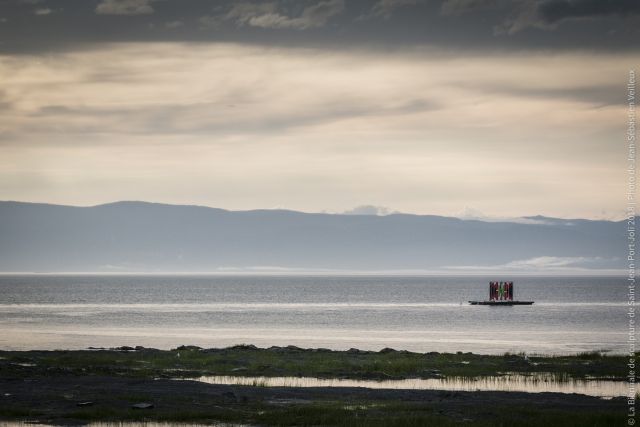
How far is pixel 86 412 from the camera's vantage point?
42.4 meters

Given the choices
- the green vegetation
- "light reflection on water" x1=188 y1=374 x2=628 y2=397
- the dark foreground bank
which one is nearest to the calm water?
the green vegetation

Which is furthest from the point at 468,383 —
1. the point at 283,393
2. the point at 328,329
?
the point at 328,329

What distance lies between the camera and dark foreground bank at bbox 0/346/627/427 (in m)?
41.9

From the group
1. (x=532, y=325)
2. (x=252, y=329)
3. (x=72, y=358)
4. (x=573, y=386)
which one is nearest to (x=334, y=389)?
(x=573, y=386)

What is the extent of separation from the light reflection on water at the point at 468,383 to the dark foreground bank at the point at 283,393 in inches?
68.4

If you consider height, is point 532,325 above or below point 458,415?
above

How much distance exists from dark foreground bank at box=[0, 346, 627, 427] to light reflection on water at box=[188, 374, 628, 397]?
1.74 m

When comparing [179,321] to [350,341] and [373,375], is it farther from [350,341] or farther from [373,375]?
[373,375]

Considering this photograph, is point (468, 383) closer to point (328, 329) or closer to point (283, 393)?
point (283, 393)

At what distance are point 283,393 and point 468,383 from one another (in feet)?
38.6

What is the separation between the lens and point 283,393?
163 feet

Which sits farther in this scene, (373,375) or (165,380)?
(373,375)

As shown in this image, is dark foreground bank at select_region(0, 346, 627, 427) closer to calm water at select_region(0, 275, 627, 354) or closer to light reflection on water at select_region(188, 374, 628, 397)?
light reflection on water at select_region(188, 374, 628, 397)

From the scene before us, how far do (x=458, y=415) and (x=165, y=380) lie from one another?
727 inches
